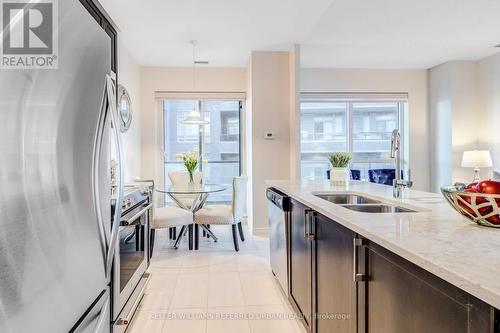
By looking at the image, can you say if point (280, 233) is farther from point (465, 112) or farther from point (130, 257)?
point (465, 112)

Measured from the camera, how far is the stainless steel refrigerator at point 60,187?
0.69 meters

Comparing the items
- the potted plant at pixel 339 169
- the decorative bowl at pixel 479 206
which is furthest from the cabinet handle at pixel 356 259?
the potted plant at pixel 339 169

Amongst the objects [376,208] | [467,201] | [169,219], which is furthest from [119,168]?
[169,219]

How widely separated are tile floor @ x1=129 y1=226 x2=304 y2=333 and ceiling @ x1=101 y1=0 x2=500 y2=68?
270 centimetres

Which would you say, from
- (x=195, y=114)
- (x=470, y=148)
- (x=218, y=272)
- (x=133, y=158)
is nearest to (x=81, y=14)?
(x=218, y=272)

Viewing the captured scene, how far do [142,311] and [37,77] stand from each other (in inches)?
84.7

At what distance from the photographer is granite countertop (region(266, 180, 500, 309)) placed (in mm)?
672

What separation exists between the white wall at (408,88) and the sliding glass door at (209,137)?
1.64 metres

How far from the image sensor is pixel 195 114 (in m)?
4.34

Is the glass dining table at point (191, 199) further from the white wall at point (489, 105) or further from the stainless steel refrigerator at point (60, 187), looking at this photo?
the white wall at point (489, 105)

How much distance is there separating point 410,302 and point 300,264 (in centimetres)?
120

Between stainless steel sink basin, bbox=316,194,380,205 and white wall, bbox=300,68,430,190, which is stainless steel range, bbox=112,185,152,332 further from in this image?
white wall, bbox=300,68,430,190

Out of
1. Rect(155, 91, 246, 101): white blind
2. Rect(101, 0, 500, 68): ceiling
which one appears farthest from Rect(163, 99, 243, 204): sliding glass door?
Rect(101, 0, 500, 68): ceiling

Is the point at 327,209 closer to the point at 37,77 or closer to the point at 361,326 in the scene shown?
the point at 361,326
